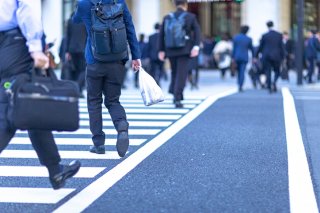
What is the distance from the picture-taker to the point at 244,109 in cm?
1284

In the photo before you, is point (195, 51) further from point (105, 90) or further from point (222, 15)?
point (222, 15)

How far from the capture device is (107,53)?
693 cm

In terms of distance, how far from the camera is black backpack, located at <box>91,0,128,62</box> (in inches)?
270

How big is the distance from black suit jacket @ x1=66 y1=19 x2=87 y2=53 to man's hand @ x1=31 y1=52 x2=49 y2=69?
9.48 m

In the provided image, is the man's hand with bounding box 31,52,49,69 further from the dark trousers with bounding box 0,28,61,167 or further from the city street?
the city street

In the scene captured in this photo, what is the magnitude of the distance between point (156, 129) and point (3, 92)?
196 inches

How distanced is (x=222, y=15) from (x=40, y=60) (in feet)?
101

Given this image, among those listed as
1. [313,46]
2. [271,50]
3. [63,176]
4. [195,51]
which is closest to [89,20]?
[63,176]

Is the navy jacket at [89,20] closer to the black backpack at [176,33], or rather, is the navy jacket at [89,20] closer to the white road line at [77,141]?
the white road line at [77,141]

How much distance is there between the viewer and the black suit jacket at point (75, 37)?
47.5 feet

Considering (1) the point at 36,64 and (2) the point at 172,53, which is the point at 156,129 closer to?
(2) the point at 172,53

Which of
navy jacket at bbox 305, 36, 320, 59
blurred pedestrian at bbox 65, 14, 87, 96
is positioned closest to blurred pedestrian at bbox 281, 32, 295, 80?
navy jacket at bbox 305, 36, 320, 59

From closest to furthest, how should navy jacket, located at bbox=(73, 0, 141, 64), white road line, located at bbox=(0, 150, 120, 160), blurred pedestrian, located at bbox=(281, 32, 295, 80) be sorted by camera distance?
navy jacket, located at bbox=(73, 0, 141, 64), white road line, located at bbox=(0, 150, 120, 160), blurred pedestrian, located at bbox=(281, 32, 295, 80)

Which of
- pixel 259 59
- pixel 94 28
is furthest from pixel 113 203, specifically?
pixel 259 59
